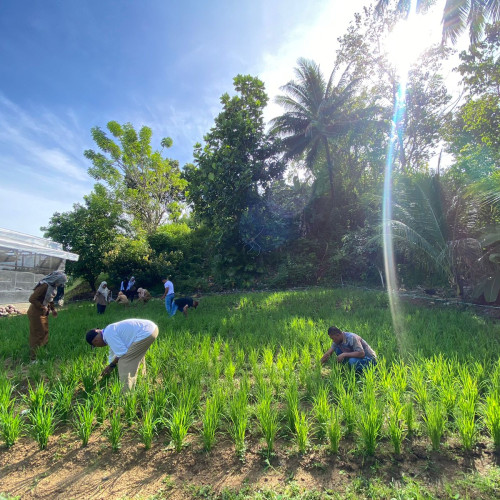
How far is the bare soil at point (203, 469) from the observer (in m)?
1.97

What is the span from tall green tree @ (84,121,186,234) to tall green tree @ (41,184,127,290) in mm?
3224

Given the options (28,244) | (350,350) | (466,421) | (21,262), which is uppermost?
(28,244)

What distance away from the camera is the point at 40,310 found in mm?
4684

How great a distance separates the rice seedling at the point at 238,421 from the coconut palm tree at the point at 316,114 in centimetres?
1285

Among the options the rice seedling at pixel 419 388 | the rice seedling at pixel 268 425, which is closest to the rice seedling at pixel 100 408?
the rice seedling at pixel 268 425

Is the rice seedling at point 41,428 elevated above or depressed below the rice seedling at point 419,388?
below

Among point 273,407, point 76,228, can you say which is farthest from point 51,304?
point 76,228

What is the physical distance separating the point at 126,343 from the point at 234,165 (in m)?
10.5

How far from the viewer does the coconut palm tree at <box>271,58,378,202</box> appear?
13.4 metres

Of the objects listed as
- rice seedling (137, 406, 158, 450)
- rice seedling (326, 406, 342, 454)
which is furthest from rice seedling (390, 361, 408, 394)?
rice seedling (137, 406, 158, 450)

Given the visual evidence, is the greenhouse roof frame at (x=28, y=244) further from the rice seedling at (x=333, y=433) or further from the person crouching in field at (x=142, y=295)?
the rice seedling at (x=333, y=433)

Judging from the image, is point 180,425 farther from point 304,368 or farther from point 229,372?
point 304,368

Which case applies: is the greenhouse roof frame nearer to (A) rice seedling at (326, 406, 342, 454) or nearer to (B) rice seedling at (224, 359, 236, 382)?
(B) rice seedling at (224, 359, 236, 382)

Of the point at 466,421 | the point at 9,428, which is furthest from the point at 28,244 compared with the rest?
the point at 466,421
